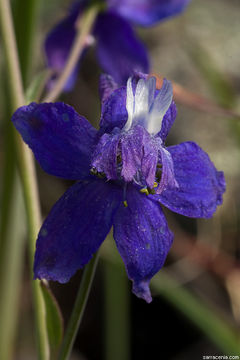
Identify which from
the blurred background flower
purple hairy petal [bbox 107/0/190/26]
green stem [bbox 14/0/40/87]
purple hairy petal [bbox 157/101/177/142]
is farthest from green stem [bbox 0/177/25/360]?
purple hairy petal [bbox 157/101/177/142]

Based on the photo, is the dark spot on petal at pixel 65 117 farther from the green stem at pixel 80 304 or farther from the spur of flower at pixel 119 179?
the green stem at pixel 80 304

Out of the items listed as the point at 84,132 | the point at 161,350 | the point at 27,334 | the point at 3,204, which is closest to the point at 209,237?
the point at 161,350

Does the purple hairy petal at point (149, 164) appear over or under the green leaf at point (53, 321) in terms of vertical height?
over

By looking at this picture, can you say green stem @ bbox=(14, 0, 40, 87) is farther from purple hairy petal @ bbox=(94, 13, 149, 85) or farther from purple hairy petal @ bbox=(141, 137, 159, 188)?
purple hairy petal @ bbox=(141, 137, 159, 188)

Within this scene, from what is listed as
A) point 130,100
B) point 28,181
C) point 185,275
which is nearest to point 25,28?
point 28,181

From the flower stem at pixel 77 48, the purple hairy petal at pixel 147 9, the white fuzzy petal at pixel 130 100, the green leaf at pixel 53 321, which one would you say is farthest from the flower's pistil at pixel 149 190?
the purple hairy petal at pixel 147 9

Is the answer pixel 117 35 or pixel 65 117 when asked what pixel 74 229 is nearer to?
pixel 65 117

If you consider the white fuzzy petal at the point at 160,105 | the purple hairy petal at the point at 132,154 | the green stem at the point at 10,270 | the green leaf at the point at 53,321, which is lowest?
the green stem at the point at 10,270
